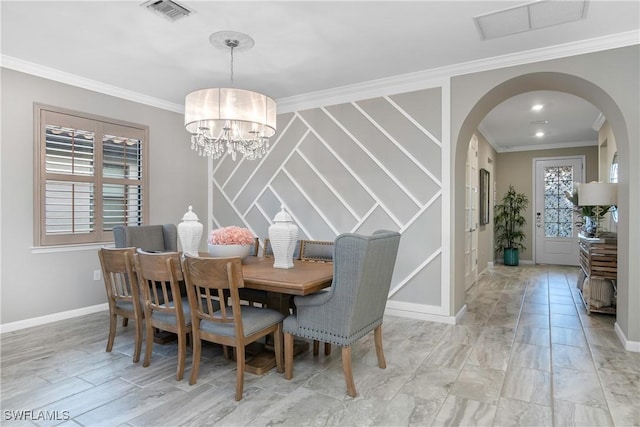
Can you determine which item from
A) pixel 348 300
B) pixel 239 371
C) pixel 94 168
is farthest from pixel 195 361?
pixel 94 168

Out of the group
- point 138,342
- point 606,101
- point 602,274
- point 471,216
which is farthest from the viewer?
point 471,216

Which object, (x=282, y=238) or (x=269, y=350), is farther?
(x=269, y=350)

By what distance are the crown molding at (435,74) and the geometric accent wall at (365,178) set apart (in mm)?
85

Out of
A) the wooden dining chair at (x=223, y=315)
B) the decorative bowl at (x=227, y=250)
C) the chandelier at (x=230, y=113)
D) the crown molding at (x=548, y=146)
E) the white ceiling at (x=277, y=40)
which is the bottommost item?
the wooden dining chair at (x=223, y=315)

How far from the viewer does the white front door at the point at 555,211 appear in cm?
776

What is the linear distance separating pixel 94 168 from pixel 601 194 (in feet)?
18.3

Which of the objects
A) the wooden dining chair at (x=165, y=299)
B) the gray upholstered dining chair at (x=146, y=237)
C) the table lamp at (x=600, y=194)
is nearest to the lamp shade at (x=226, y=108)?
the wooden dining chair at (x=165, y=299)

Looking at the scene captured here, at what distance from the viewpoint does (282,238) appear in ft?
9.36

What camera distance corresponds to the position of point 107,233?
14.2 feet

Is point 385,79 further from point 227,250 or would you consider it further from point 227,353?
point 227,353

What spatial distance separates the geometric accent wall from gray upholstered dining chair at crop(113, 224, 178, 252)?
1.30m

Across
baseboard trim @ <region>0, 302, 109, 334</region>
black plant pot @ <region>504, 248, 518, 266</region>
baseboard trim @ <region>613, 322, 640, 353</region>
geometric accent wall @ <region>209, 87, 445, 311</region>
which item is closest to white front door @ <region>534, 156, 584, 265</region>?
black plant pot @ <region>504, 248, 518, 266</region>

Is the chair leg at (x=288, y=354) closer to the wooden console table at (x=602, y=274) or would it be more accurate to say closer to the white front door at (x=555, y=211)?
the wooden console table at (x=602, y=274)

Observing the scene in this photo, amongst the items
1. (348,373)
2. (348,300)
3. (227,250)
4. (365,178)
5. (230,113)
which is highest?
(230,113)
